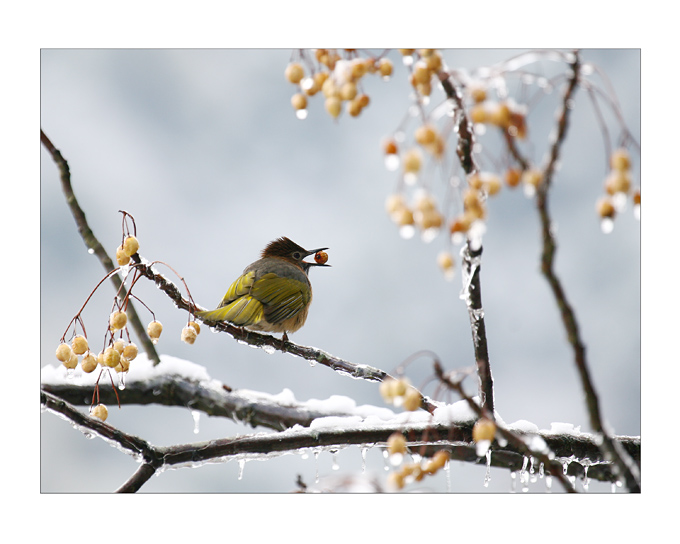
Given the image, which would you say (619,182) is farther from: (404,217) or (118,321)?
(118,321)

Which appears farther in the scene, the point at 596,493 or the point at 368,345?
the point at 368,345

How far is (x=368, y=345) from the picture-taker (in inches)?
75.9

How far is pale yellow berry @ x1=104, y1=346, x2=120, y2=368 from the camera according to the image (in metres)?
1.24

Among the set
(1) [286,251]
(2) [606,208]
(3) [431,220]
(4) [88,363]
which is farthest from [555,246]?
(1) [286,251]

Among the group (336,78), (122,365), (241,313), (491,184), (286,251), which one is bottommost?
(122,365)

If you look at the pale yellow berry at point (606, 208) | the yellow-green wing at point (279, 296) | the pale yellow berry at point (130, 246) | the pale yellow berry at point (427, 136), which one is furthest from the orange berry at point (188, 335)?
the pale yellow berry at point (606, 208)

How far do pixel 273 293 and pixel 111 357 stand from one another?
22.6 inches

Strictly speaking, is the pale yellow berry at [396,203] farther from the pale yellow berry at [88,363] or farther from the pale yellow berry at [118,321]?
the pale yellow berry at [88,363]

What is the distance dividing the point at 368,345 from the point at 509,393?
1.55 ft

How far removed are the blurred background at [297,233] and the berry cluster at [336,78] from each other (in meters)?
0.50

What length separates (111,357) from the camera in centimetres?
124

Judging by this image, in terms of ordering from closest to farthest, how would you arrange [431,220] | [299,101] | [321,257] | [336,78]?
1. [431,220]
2. [336,78]
3. [299,101]
4. [321,257]
